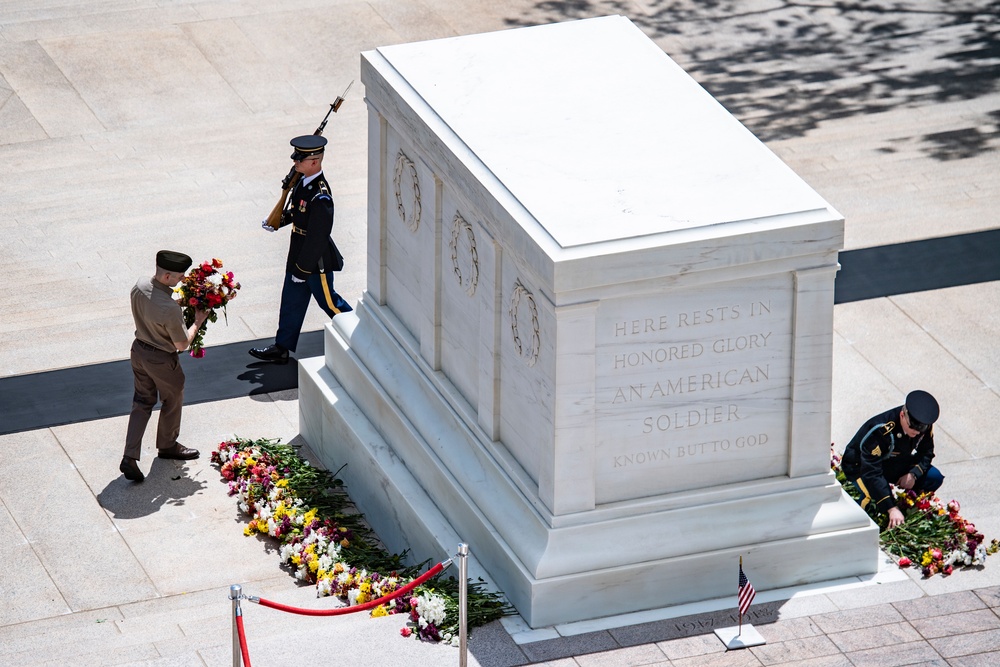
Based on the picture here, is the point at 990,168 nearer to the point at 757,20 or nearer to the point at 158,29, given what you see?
the point at 757,20

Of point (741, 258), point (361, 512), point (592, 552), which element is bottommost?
point (361, 512)

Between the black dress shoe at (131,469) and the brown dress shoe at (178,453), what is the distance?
0.27m

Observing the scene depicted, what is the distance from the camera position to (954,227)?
1415 cm

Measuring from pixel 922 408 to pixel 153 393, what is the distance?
14.4 feet

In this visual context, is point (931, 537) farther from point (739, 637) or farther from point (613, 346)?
point (613, 346)

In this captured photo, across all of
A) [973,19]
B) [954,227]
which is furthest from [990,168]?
[973,19]

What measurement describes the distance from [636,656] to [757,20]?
10.7 m

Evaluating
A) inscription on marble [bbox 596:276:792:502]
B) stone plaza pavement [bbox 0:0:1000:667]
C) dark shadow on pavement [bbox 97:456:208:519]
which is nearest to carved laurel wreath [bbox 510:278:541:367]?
inscription on marble [bbox 596:276:792:502]

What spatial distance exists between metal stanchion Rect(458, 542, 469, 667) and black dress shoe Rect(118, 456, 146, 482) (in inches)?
119

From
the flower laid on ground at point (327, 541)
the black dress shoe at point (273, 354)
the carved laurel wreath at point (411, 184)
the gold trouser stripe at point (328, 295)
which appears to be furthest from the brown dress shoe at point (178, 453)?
the carved laurel wreath at point (411, 184)

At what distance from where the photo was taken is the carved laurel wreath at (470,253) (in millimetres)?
9539

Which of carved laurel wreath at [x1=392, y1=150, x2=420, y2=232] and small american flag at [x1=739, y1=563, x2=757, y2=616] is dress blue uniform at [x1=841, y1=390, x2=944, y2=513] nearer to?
small american flag at [x1=739, y1=563, x2=757, y2=616]

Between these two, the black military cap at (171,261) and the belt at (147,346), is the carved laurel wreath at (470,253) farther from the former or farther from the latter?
the belt at (147,346)

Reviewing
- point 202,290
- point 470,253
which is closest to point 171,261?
point 202,290
